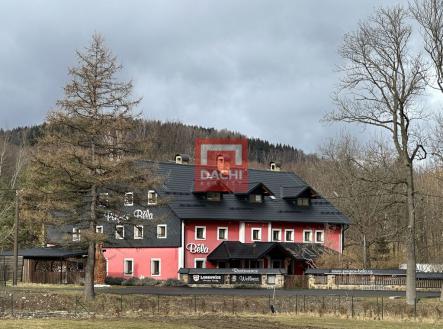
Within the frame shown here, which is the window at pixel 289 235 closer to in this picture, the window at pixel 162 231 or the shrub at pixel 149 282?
the window at pixel 162 231

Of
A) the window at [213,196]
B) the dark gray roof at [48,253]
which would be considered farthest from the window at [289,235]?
the dark gray roof at [48,253]

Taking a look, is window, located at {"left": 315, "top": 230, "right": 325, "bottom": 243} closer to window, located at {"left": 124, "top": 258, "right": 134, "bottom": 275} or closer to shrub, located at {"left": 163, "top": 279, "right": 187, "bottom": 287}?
shrub, located at {"left": 163, "top": 279, "right": 187, "bottom": 287}

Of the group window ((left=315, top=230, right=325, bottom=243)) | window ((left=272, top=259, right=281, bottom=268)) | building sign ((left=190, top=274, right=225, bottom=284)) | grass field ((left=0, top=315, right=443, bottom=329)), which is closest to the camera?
grass field ((left=0, top=315, right=443, bottom=329))

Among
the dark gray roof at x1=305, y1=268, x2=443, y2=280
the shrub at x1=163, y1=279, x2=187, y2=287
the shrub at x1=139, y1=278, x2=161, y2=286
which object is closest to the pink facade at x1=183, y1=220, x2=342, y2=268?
the shrub at x1=139, y1=278, x2=161, y2=286

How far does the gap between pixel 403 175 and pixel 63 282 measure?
2885 centimetres

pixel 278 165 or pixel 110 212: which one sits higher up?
pixel 278 165

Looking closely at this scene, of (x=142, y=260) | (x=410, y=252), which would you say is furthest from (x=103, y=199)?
(x=142, y=260)

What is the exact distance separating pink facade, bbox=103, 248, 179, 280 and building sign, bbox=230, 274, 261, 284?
6.44 m

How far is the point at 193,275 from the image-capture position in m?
57.0

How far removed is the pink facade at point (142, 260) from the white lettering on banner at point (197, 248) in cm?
118

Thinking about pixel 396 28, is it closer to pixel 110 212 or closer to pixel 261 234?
pixel 110 212

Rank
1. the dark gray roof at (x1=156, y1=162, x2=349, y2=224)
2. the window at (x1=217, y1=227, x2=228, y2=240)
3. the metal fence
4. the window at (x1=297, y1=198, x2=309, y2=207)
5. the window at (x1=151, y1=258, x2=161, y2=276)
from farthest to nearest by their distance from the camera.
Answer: the window at (x1=297, y1=198, x2=309, y2=207) → the window at (x1=217, y1=227, x2=228, y2=240) → the dark gray roof at (x1=156, y1=162, x2=349, y2=224) → the window at (x1=151, y1=258, x2=161, y2=276) → the metal fence

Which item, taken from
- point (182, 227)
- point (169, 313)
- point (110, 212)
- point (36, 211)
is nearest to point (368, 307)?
point (169, 313)

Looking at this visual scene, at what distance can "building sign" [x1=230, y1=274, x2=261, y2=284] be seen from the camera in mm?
55250
